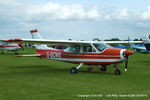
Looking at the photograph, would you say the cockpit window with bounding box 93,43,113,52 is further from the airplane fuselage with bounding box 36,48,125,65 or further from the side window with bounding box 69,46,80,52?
the side window with bounding box 69,46,80,52

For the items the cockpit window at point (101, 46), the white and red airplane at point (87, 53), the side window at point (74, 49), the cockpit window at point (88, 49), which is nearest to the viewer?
the white and red airplane at point (87, 53)

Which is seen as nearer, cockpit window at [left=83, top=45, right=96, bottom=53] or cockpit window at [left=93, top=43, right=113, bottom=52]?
cockpit window at [left=93, top=43, right=113, bottom=52]

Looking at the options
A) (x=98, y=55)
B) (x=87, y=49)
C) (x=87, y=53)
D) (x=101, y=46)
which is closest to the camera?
(x=98, y=55)

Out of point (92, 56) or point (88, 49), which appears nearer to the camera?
point (92, 56)

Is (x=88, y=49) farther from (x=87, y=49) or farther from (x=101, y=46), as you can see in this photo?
(x=101, y=46)

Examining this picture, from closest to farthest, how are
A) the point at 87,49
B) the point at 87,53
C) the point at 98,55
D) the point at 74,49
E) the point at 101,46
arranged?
1. the point at 98,55
2. the point at 101,46
3. the point at 87,53
4. the point at 87,49
5. the point at 74,49

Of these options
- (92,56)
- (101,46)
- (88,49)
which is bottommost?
(92,56)

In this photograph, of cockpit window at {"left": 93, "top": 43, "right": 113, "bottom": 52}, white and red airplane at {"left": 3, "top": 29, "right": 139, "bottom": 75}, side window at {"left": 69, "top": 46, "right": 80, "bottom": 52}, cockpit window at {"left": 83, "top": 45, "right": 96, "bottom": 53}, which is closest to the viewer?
white and red airplane at {"left": 3, "top": 29, "right": 139, "bottom": 75}

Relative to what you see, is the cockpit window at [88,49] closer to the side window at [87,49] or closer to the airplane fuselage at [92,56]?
the side window at [87,49]

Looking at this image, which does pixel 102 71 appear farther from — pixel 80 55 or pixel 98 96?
pixel 98 96

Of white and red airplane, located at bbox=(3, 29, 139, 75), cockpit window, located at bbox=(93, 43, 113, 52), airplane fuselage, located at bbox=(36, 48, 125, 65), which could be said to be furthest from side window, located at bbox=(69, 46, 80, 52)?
cockpit window, located at bbox=(93, 43, 113, 52)

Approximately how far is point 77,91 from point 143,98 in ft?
6.98

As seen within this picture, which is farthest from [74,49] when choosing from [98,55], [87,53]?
[98,55]

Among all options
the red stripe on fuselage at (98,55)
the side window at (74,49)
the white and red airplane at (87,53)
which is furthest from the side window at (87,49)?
the side window at (74,49)
